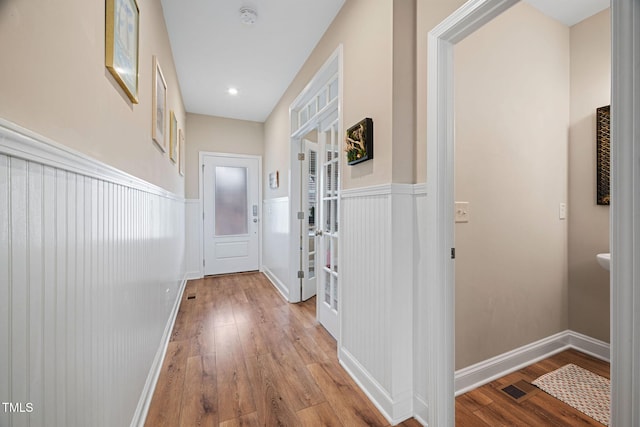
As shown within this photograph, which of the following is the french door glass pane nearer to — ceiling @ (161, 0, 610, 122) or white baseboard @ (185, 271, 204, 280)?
white baseboard @ (185, 271, 204, 280)

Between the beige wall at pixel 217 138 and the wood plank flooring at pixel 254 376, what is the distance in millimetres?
2231

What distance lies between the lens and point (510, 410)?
1.47 m

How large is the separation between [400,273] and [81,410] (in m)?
1.35

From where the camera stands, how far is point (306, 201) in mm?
3129

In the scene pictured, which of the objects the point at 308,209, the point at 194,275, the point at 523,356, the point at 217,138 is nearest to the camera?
the point at 523,356

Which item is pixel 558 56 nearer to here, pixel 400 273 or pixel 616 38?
pixel 616 38

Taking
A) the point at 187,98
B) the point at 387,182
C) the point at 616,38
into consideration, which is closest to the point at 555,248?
the point at 387,182

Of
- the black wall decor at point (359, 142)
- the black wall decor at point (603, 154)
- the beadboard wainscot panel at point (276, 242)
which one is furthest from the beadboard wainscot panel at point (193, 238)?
the black wall decor at point (603, 154)

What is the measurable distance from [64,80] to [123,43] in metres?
0.57

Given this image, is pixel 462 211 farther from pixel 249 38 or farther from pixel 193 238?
pixel 193 238

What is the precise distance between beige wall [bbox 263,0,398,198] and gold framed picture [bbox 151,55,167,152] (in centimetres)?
128

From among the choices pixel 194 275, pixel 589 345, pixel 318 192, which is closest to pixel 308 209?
pixel 318 192

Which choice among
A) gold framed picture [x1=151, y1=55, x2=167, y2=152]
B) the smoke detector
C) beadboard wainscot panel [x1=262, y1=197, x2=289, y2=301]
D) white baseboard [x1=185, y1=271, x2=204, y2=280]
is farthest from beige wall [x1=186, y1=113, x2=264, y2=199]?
the smoke detector

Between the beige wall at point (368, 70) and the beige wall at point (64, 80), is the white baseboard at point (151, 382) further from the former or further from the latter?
the beige wall at point (368, 70)
